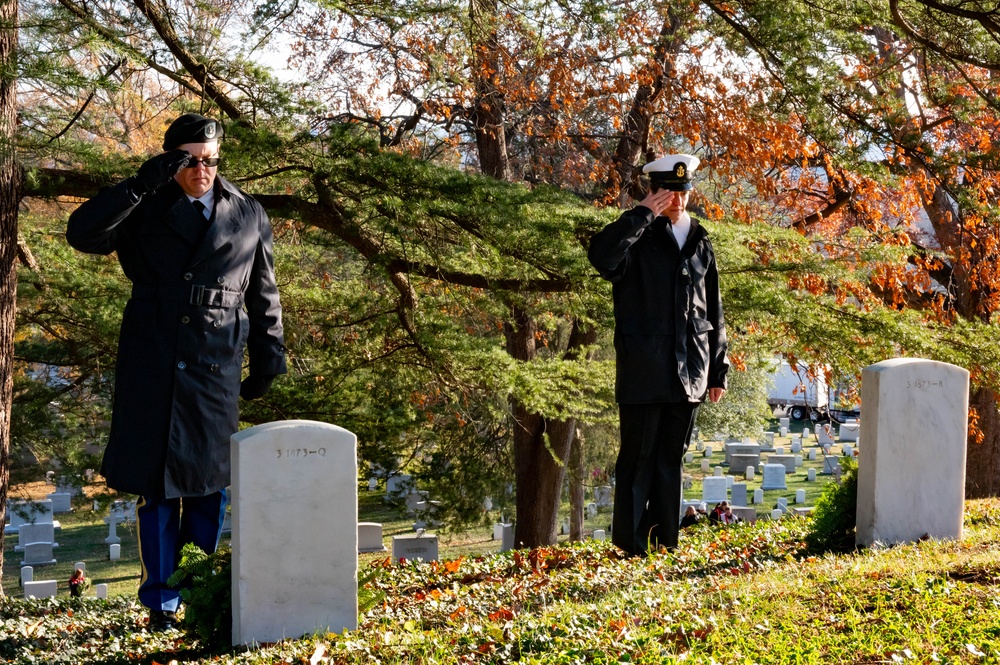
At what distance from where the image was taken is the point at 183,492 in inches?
184

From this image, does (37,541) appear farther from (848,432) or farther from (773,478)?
(848,432)

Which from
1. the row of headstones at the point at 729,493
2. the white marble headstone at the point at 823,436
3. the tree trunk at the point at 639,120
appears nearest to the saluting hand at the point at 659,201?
the tree trunk at the point at 639,120

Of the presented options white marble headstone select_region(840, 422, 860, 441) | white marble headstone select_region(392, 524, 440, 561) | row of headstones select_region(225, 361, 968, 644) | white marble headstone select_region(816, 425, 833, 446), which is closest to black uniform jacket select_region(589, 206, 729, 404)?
row of headstones select_region(225, 361, 968, 644)

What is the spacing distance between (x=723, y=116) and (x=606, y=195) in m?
1.89

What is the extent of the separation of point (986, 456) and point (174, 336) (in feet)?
44.7

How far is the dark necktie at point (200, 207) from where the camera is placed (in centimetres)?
487

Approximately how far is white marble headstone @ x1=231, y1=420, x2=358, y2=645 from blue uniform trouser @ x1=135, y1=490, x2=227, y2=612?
1.92ft

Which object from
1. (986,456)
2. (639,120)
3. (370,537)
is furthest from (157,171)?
(370,537)

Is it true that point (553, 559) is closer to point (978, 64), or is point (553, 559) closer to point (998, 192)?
point (978, 64)

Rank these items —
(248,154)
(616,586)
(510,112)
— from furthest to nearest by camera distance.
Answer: (510,112) < (248,154) < (616,586)

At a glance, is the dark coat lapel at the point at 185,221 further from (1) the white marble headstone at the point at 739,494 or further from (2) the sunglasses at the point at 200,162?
(1) the white marble headstone at the point at 739,494

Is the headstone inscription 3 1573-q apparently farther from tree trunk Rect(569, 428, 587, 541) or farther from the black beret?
tree trunk Rect(569, 428, 587, 541)

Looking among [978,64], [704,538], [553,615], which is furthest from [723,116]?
[553,615]

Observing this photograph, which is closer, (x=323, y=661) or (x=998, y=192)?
(x=323, y=661)
